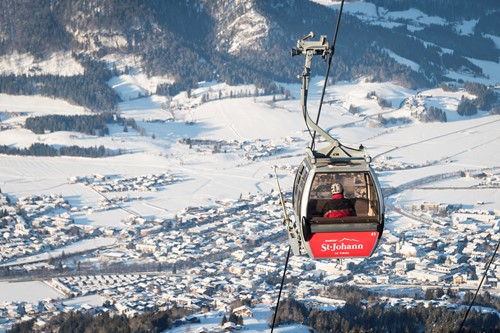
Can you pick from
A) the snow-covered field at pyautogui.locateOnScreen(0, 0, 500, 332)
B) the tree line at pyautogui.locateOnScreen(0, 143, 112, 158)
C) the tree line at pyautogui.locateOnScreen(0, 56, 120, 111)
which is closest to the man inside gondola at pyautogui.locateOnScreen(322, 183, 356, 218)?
the snow-covered field at pyautogui.locateOnScreen(0, 0, 500, 332)

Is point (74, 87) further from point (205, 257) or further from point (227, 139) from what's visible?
point (205, 257)

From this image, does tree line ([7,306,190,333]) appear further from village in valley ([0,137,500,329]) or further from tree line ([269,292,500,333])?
tree line ([269,292,500,333])

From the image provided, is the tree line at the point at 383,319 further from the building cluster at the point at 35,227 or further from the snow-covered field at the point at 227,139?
the building cluster at the point at 35,227

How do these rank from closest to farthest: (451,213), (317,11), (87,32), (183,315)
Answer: (183,315) → (451,213) → (87,32) → (317,11)

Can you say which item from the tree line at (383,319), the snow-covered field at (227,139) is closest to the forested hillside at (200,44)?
the snow-covered field at (227,139)

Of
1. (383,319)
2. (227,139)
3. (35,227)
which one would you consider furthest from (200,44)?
(383,319)

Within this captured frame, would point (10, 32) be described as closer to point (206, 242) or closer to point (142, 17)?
point (142, 17)

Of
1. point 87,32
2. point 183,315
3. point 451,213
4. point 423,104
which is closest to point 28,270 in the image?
point 183,315
